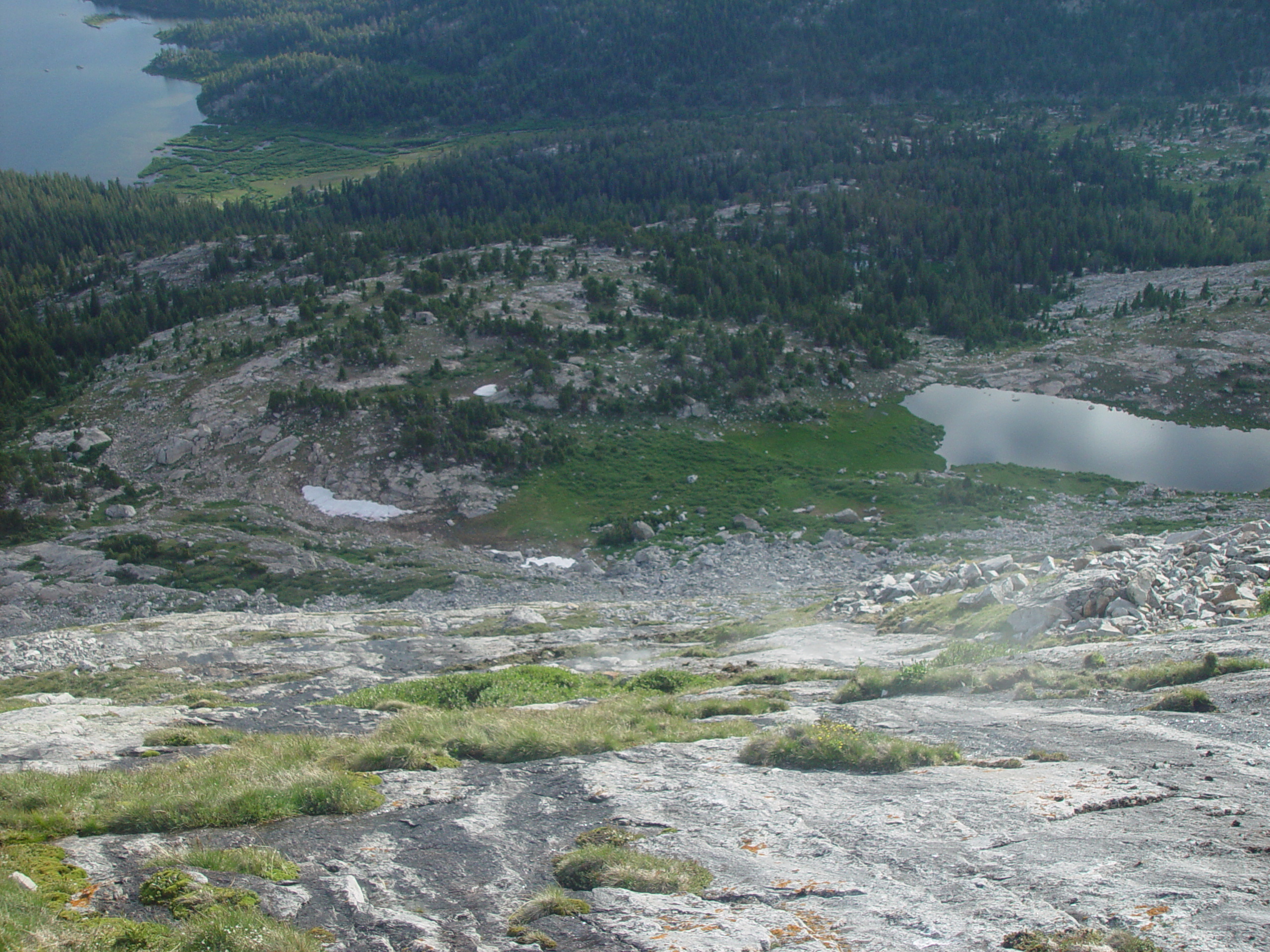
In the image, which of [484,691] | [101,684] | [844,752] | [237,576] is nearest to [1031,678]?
[844,752]

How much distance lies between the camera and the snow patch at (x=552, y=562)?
131 ft

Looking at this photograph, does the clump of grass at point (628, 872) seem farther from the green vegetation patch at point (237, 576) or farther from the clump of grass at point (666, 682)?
the green vegetation patch at point (237, 576)

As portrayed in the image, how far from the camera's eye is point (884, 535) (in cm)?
4175

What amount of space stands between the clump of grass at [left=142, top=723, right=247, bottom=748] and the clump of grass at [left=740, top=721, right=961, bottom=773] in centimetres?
892

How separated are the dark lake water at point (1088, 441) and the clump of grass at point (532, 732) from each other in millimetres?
49076

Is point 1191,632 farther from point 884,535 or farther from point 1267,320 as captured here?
point 1267,320

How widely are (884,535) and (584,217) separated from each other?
278ft

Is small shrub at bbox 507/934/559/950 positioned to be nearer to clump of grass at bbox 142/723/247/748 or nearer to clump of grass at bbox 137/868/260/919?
clump of grass at bbox 137/868/260/919

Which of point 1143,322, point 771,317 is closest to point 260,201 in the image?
point 771,317

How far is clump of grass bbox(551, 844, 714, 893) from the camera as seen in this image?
25.1 ft

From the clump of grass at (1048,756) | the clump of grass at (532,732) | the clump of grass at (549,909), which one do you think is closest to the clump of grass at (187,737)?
the clump of grass at (532,732)

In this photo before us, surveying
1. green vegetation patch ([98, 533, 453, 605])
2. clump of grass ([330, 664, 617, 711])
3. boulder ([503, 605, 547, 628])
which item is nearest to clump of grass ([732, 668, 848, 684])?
clump of grass ([330, 664, 617, 711])

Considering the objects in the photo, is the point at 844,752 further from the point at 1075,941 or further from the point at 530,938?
the point at 530,938

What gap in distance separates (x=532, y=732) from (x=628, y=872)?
4.47m
